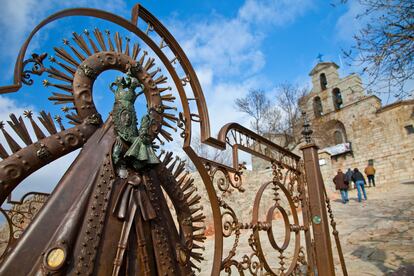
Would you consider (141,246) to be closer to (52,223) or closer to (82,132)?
(52,223)

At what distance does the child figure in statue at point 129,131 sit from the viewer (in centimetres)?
166

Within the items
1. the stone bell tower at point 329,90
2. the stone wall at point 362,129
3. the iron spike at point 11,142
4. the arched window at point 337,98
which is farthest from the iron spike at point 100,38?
the arched window at point 337,98

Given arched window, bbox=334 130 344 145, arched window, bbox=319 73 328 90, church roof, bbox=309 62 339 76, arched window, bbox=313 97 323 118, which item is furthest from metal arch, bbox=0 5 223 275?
arched window, bbox=319 73 328 90

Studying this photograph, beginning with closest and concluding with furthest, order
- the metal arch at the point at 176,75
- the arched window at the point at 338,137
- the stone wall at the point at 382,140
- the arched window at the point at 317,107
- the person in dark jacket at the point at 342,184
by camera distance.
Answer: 1. the metal arch at the point at 176,75
2. the person in dark jacket at the point at 342,184
3. the stone wall at the point at 382,140
4. the arched window at the point at 338,137
5. the arched window at the point at 317,107

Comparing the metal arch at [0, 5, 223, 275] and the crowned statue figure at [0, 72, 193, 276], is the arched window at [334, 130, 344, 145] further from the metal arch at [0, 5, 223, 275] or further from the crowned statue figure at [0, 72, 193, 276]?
the crowned statue figure at [0, 72, 193, 276]

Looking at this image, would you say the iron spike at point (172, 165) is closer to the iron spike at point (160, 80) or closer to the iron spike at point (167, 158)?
the iron spike at point (167, 158)

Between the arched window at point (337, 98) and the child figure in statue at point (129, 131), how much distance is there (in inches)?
1116

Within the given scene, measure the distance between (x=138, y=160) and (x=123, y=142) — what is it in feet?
0.45

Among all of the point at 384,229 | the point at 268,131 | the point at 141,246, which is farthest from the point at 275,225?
the point at 268,131

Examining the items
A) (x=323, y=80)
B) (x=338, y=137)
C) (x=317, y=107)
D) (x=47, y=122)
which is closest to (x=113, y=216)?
(x=47, y=122)

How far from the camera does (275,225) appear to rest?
9359 mm

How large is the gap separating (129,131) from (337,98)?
29.3m

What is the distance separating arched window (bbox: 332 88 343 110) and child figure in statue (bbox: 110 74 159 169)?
28.3m

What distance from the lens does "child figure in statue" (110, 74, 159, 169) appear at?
1661mm
